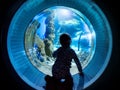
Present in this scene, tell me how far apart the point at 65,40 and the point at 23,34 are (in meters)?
0.29

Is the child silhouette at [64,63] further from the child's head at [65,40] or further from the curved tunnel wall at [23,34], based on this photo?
the curved tunnel wall at [23,34]

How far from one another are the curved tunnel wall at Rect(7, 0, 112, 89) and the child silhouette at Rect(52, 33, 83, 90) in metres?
0.11

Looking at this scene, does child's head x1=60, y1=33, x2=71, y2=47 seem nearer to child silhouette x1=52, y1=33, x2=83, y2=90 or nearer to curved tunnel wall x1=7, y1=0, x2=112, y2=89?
child silhouette x1=52, y1=33, x2=83, y2=90

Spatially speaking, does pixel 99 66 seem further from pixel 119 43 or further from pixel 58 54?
pixel 58 54

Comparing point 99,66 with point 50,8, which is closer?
point 99,66

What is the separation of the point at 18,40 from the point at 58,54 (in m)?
0.32

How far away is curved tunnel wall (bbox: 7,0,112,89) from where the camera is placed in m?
1.79

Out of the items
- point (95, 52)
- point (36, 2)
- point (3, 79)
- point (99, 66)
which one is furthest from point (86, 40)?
point (3, 79)

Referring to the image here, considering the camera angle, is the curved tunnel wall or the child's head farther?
the child's head

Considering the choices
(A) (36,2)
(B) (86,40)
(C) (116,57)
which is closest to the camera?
(C) (116,57)

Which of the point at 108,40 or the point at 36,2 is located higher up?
the point at 36,2

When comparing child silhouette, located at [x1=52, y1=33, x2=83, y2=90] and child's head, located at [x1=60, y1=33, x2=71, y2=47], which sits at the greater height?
child's head, located at [x1=60, y1=33, x2=71, y2=47]

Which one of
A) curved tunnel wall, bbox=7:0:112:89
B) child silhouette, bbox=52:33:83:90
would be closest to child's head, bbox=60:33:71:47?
child silhouette, bbox=52:33:83:90

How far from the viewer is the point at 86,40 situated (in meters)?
2.04
